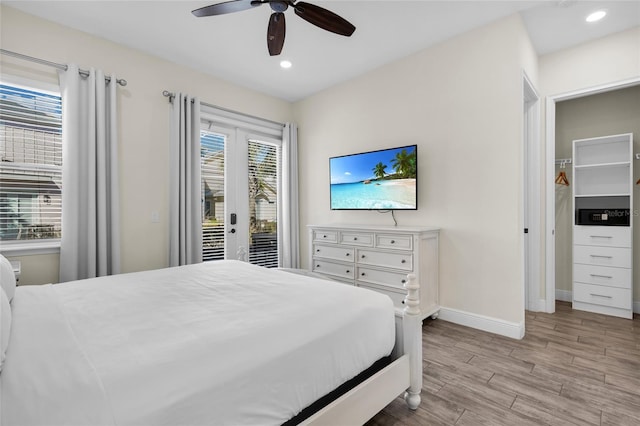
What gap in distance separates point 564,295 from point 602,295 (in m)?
0.54

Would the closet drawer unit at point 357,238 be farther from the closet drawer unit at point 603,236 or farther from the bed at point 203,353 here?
the closet drawer unit at point 603,236

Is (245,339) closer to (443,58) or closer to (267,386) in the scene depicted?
(267,386)

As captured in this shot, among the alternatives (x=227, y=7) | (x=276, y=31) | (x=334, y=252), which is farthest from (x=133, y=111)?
(x=334, y=252)

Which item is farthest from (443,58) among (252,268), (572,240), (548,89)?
(252,268)

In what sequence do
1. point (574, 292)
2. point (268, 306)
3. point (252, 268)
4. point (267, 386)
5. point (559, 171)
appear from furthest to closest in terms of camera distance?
point (559, 171)
point (574, 292)
point (252, 268)
point (268, 306)
point (267, 386)

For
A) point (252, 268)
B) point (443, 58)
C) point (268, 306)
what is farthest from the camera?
point (443, 58)

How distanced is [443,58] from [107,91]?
329 cm

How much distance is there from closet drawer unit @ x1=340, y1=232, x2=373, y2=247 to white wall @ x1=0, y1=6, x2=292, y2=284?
1936 mm

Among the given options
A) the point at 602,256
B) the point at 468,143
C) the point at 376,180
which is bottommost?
the point at 602,256

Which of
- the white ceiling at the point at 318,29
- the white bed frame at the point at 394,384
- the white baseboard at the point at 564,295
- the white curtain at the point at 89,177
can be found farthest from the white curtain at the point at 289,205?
the white baseboard at the point at 564,295

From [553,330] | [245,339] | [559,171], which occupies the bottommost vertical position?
[553,330]

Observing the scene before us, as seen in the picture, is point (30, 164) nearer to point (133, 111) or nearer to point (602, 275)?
point (133, 111)

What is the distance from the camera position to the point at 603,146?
341 cm

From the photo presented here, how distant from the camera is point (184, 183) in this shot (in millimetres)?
3303
